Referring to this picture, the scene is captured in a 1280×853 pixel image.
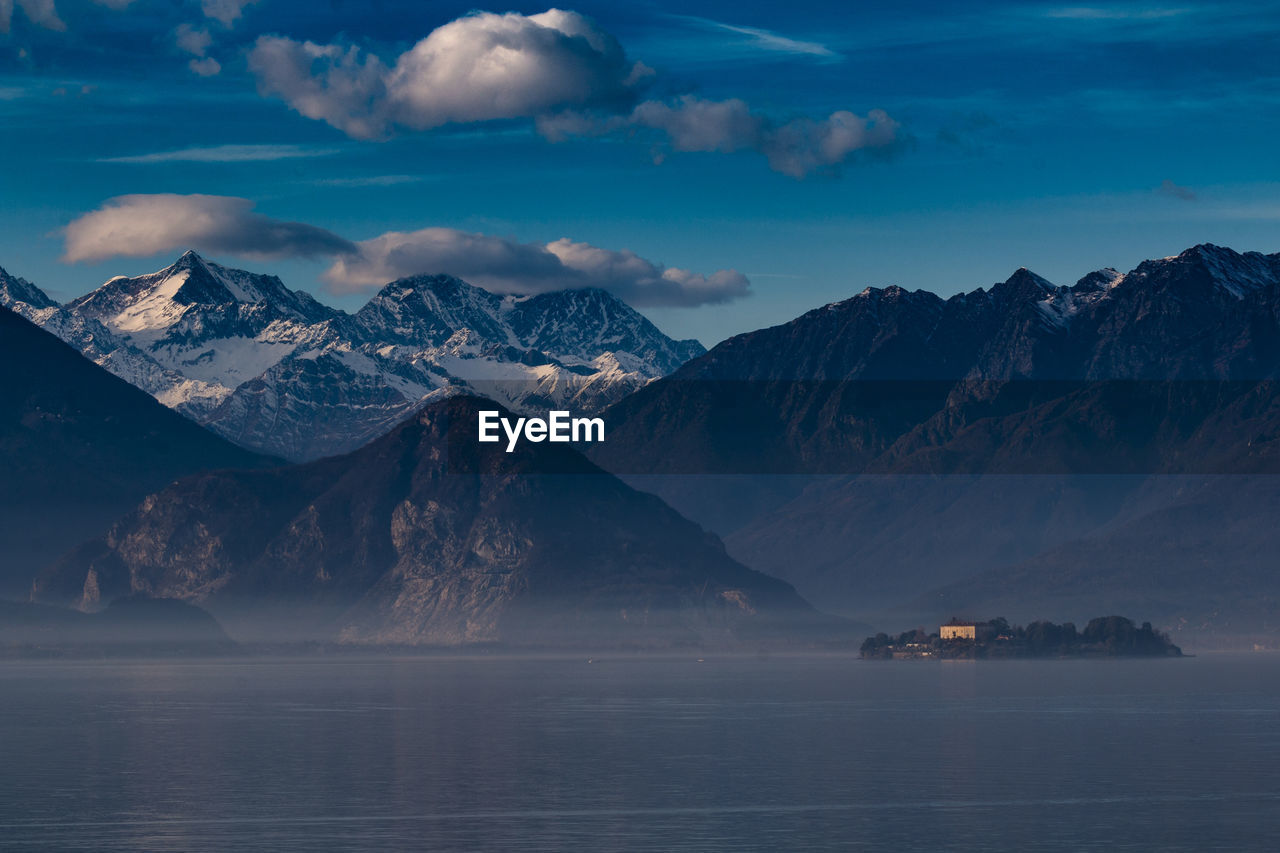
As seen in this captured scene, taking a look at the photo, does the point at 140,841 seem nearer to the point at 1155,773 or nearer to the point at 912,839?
the point at 912,839

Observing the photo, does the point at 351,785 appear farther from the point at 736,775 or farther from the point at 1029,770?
the point at 1029,770

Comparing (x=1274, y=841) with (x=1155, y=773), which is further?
(x=1155, y=773)

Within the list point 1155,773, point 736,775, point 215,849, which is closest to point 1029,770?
point 1155,773

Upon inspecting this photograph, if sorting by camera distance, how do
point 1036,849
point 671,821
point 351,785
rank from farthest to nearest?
point 351,785, point 671,821, point 1036,849

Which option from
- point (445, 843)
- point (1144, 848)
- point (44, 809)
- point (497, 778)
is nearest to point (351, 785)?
point (497, 778)

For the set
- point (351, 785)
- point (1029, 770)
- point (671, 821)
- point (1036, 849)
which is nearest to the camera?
point (1036, 849)

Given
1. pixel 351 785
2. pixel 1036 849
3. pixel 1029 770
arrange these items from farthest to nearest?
pixel 1029 770 < pixel 351 785 < pixel 1036 849

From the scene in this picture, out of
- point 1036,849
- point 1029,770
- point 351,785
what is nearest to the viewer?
point 1036,849

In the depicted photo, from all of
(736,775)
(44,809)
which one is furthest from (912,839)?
(44,809)

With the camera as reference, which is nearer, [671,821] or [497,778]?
[671,821]
